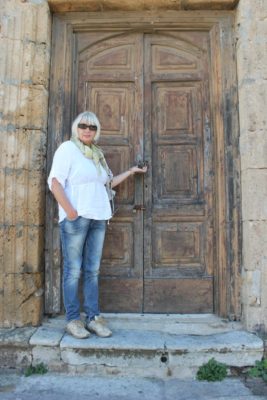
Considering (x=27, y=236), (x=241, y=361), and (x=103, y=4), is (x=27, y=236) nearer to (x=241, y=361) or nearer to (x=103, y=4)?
(x=241, y=361)

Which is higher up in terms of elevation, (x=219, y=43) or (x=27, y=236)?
(x=219, y=43)

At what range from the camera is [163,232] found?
14.3ft

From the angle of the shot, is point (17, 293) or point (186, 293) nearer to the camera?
point (17, 293)

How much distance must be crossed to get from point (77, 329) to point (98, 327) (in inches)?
7.6

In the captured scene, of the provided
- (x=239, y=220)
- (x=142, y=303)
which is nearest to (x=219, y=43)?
(x=239, y=220)

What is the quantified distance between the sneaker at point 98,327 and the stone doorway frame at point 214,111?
1.76ft

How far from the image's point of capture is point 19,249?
3.96 m

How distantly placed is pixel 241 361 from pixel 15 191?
2537 millimetres

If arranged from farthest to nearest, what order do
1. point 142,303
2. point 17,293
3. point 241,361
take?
1. point 142,303
2. point 17,293
3. point 241,361

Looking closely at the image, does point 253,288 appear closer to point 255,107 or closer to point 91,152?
point 255,107

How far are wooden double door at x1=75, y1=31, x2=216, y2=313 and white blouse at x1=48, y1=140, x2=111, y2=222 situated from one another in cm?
65

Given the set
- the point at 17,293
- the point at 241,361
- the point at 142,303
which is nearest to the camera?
the point at 241,361

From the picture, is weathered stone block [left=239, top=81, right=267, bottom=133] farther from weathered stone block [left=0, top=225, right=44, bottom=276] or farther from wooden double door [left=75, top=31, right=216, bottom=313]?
weathered stone block [left=0, top=225, right=44, bottom=276]

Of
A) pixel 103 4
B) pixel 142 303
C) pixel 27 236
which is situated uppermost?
pixel 103 4
